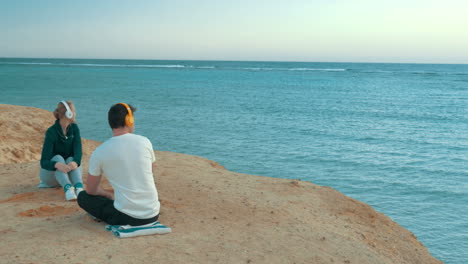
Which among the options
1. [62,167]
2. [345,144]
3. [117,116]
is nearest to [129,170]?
[117,116]

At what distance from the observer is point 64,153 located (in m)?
6.84

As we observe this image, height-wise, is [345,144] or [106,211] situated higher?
[106,211]

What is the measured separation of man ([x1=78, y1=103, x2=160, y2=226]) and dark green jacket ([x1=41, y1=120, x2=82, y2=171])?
1934 mm

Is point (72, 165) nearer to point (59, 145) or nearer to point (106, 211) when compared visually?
point (59, 145)

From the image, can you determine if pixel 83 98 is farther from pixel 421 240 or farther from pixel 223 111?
pixel 421 240

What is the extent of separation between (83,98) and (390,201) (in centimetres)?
2432

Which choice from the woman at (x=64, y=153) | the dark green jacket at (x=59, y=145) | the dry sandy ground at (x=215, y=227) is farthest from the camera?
the dark green jacket at (x=59, y=145)

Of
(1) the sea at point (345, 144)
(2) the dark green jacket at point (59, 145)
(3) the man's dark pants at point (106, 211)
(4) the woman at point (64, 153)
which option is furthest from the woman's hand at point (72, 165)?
(1) the sea at point (345, 144)

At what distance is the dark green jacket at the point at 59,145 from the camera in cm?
664

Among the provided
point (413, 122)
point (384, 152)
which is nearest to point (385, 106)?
point (413, 122)

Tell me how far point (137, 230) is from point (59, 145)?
2.65 m

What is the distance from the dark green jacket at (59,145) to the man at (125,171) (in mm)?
1934

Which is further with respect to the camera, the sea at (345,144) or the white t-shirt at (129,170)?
the sea at (345,144)

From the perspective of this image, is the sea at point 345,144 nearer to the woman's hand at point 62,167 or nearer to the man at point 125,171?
the man at point 125,171
